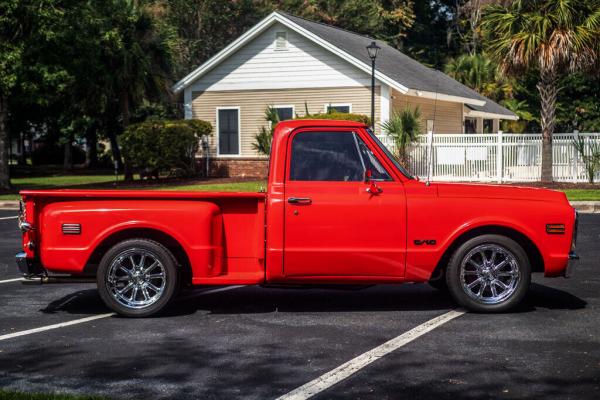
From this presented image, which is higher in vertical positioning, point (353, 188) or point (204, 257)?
point (353, 188)

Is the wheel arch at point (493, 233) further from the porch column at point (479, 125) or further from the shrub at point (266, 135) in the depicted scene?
the porch column at point (479, 125)

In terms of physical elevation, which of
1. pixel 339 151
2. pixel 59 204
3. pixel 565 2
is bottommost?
pixel 59 204

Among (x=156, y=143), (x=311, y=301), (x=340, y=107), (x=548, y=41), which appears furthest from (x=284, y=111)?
(x=311, y=301)

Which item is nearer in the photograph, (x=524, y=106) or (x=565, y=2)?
(x=565, y=2)

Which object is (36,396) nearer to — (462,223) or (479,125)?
(462,223)

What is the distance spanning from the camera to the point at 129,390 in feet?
17.5

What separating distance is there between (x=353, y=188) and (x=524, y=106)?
138 feet

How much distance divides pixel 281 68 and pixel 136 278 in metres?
24.8

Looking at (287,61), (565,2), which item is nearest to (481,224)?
(565,2)

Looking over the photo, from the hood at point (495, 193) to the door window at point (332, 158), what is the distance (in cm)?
58

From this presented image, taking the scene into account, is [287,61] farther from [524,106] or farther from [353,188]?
[353,188]

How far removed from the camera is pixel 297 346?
21.4ft

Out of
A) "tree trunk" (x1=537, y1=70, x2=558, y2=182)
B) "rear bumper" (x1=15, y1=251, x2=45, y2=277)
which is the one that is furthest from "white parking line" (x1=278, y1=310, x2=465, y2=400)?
"tree trunk" (x1=537, y1=70, x2=558, y2=182)

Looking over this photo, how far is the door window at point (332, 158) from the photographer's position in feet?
25.2
